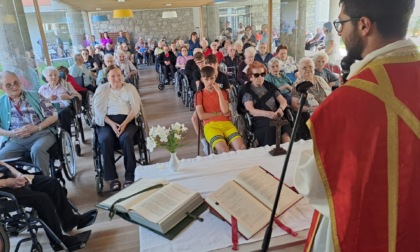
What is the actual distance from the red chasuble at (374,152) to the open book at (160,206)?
2.09 feet

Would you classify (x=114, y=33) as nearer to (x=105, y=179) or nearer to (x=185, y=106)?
(x=185, y=106)

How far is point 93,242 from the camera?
86.4 inches

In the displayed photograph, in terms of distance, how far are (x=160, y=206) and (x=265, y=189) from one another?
0.44 m

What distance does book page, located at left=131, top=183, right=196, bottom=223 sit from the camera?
1.20m

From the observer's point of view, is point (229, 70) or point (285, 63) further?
point (229, 70)

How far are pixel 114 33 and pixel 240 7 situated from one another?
23.2ft

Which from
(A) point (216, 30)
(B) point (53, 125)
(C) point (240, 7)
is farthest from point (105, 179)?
(A) point (216, 30)

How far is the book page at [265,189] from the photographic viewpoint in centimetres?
126

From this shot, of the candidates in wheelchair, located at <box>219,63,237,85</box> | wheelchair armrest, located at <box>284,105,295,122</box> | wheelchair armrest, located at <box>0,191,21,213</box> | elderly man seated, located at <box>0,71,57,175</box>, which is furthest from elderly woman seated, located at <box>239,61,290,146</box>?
wheelchair, located at <box>219,63,237,85</box>

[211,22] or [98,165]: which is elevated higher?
[211,22]

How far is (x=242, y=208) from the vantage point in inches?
47.9

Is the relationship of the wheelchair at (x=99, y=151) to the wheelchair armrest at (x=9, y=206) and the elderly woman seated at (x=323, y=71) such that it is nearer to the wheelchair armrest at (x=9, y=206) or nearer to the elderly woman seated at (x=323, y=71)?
the wheelchair armrest at (x=9, y=206)

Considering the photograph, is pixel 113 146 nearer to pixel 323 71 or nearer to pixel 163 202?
pixel 163 202

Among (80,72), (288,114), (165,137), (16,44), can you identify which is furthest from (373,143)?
(80,72)
